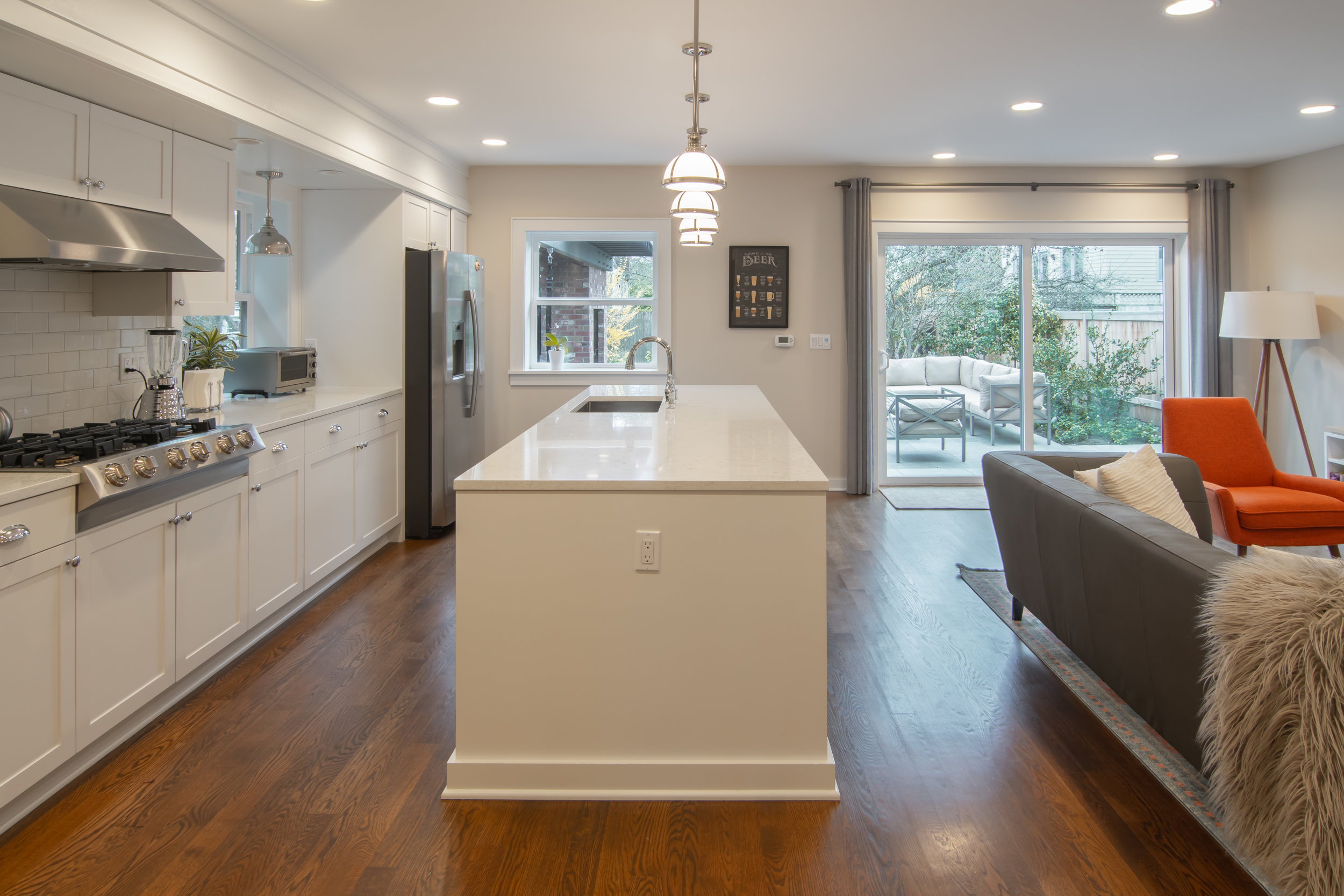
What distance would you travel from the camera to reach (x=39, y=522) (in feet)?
7.18

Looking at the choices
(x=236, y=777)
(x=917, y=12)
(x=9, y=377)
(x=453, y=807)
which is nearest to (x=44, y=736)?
(x=236, y=777)

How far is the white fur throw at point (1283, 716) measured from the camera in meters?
1.54

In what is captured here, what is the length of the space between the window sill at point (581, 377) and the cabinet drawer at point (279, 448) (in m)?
Answer: 2.72

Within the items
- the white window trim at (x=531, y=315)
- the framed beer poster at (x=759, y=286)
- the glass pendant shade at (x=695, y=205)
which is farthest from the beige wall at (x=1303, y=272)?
the glass pendant shade at (x=695, y=205)

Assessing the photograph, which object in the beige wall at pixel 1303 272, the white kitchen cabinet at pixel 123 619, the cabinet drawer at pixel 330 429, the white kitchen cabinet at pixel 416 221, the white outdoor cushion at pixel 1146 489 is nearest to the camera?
the white kitchen cabinet at pixel 123 619

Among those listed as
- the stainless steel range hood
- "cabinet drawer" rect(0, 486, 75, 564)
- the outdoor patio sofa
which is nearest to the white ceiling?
the stainless steel range hood

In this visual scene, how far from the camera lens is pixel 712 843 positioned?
2.10 meters

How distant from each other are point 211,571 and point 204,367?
1193 mm

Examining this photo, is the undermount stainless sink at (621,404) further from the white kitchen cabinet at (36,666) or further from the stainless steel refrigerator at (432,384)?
the white kitchen cabinet at (36,666)

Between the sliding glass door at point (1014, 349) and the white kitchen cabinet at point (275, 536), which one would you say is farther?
the sliding glass door at point (1014, 349)

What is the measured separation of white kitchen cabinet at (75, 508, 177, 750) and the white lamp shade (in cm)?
625

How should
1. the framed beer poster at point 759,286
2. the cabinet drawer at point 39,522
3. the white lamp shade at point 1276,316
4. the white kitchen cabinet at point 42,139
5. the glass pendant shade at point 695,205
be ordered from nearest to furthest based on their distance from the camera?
the cabinet drawer at point 39,522 → the white kitchen cabinet at point 42,139 → the glass pendant shade at point 695,205 → the white lamp shade at point 1276,316 → the framed beer poster at point 759,286

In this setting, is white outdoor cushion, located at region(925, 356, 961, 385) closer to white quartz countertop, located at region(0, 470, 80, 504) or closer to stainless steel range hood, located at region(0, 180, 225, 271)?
stainless steel range hood, located at region(0, 180, 225, 271)

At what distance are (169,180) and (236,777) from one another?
88.0 inches
